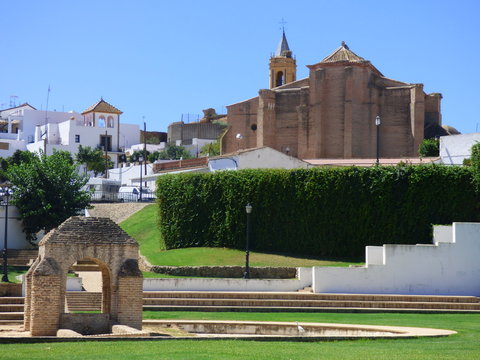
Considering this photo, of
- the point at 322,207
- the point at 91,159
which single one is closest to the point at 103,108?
the point at 91,159

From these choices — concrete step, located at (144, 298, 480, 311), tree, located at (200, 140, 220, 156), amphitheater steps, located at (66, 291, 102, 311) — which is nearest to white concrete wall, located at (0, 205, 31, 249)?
amphitheater steps, located at (66, 291, 102, 311)

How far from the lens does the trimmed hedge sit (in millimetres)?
38688

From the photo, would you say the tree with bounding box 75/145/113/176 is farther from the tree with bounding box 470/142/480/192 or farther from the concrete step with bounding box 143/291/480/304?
the concrete step with bounding box 143/291/480/304

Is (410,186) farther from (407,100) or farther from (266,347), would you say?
(407,100)

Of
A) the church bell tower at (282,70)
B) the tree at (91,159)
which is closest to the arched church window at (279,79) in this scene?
the church bell tower at (282,70)

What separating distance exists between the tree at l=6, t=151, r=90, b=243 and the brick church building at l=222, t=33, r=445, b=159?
34.0 m

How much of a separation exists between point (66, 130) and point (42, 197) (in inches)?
2178

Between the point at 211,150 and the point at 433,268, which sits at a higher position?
the point at 211,150

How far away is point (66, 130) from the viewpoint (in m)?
98.6

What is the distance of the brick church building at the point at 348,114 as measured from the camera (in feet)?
245

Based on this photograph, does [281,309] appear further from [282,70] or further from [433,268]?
[282,70]

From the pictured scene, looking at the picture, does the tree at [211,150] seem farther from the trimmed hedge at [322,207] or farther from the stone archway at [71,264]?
the stone archway at [71,264]

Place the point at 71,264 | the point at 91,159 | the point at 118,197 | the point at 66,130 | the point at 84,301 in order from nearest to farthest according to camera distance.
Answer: the point at 71,264 → the point at 84,301 → the point at 118,197 → the point at 91,159 → the point at 66,130

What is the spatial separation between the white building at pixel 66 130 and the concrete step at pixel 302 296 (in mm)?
63948
